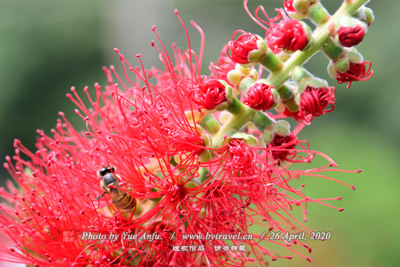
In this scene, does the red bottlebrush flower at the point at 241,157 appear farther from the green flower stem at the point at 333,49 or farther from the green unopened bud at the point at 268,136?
the green flower stem at the point at 333,49

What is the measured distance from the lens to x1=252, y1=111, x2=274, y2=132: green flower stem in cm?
159

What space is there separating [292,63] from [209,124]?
1.19 ft

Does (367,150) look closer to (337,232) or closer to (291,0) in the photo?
(337,232)

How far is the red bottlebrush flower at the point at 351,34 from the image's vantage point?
1429 millimetres

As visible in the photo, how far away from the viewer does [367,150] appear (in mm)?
4156

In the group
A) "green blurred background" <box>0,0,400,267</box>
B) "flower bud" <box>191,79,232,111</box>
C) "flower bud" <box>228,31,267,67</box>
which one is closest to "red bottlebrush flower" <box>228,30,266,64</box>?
"flower bud" <box>228,31,267,67</box>

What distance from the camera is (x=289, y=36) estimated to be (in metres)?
1.50

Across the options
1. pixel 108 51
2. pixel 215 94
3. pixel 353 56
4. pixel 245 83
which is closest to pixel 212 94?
pixel 215 94

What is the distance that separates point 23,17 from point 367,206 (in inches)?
313

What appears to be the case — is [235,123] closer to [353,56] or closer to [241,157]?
[241,157]

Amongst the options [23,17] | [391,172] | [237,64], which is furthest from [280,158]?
[23,17]

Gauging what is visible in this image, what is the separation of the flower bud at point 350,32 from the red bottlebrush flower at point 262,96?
0.27 metres

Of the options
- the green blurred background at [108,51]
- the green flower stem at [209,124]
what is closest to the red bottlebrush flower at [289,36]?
the green flower stem at [209,124]

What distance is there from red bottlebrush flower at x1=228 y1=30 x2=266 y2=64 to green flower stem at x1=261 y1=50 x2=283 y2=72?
0.02 m
